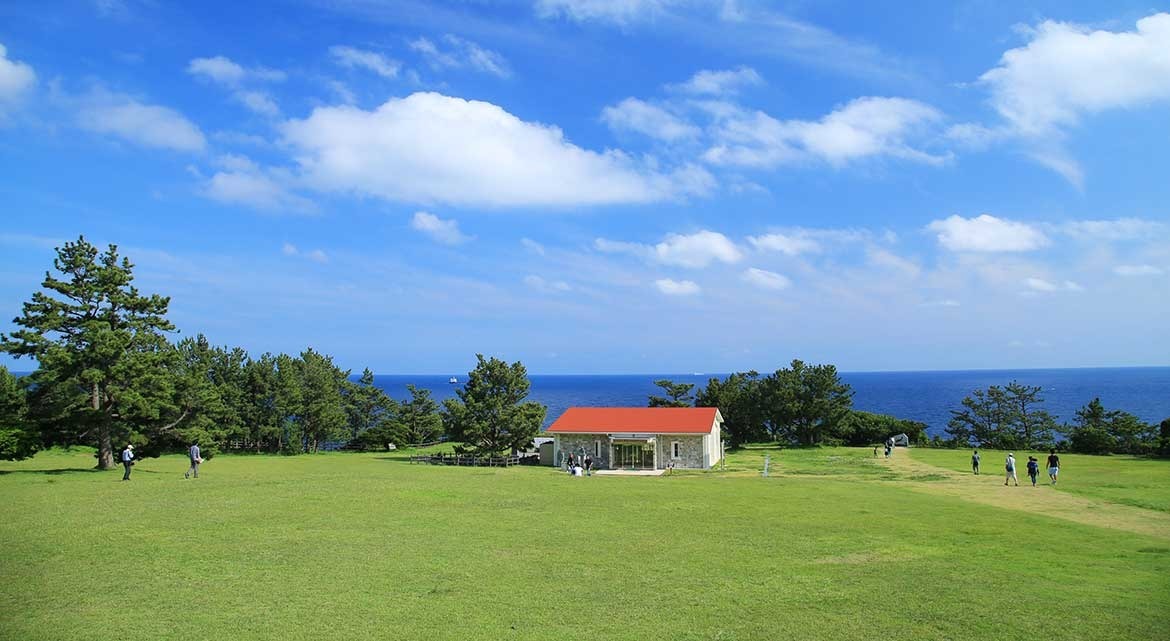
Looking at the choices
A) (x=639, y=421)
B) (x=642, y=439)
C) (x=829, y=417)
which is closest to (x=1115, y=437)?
(x=829, y=417)

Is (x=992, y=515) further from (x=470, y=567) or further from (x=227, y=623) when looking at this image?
(x=227, y=623)

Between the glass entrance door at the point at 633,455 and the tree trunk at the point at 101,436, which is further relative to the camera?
the glass entrance door at the point at 633,455

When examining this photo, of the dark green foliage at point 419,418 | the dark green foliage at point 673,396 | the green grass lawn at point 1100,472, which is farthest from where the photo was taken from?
the dark green foliage at point 419,418

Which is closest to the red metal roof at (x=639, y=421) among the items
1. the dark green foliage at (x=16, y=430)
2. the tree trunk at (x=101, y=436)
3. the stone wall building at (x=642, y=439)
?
the stone wall building at (x=642, y=439)

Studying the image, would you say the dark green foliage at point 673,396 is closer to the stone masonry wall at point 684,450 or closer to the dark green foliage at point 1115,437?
the stone masonry wall at point 684,450

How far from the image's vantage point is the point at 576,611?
37.0 ft

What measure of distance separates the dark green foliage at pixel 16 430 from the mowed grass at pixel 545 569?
353cm

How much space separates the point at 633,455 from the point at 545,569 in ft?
108

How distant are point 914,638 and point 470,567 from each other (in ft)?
26.7

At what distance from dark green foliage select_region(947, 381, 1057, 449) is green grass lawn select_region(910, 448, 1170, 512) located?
9243mm

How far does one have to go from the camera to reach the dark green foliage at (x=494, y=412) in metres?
47.4

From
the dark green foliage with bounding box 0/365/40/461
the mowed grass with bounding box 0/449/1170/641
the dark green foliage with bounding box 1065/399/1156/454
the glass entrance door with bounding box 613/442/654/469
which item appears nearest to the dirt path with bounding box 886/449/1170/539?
the mowed grass with bounding box 0/449/1170/641

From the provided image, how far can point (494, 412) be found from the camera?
47.8 meters

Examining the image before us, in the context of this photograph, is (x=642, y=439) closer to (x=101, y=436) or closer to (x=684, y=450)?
(x=684, y=450)
